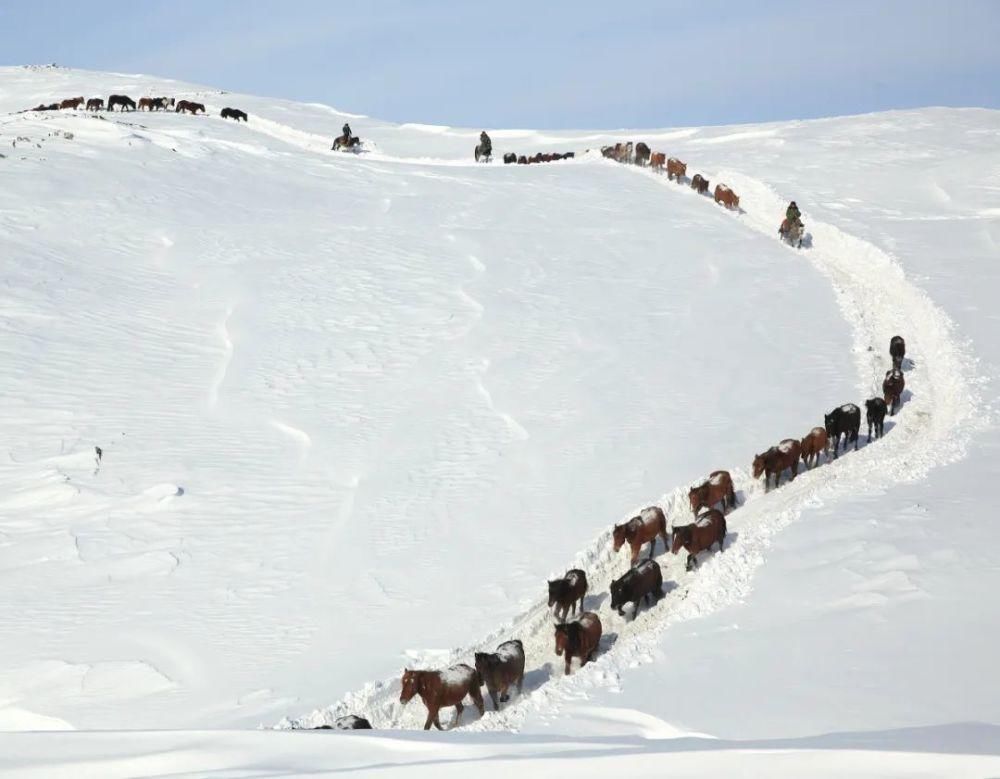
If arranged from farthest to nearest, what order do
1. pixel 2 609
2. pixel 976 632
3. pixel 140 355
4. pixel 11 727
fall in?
1. pixel 140 355
2. pixel 2 609
3. pixel 976 632
4. pixel 11 727

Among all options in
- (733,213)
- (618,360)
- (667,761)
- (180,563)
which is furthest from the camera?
(733,213)

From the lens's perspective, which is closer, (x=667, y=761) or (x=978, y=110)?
(x=667, y=761)

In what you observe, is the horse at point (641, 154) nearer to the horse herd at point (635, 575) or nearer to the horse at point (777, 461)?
the horse herd at point (635, 575)

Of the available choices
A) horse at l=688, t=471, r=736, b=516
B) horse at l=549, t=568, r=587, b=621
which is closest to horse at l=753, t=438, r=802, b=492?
horse at l=688, t=471, r=736, b=516

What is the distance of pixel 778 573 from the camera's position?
401 inches

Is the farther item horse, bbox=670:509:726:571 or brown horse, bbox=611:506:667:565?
brown horse, bbox=611:506:667:565

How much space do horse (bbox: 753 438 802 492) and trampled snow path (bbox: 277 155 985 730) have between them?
18 cm

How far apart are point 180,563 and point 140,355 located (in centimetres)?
524

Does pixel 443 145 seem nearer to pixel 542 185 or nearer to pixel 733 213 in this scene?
pixel 542 185

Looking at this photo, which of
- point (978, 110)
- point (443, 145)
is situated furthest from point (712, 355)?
point (978, 110)

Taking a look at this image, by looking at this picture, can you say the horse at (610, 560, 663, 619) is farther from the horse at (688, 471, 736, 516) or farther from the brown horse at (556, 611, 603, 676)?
the horse at (688, 471, 736, 516)

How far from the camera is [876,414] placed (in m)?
14.0

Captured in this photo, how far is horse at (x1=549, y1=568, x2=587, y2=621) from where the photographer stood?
32.3 ft

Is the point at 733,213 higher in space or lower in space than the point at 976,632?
higher
